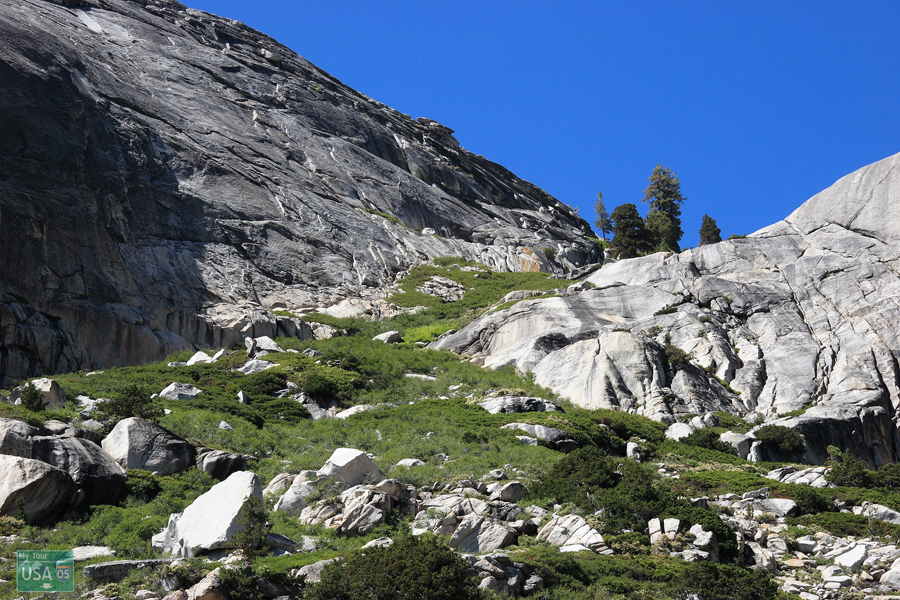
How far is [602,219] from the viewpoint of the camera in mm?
132375

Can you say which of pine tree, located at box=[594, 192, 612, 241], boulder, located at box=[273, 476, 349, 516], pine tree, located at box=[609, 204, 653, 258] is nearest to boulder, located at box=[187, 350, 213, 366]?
boulder, located at box=[273, 476, 349, 516]

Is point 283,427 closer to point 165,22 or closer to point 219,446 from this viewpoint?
point 219,446

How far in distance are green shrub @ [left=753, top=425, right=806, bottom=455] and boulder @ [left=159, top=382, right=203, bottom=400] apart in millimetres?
25325

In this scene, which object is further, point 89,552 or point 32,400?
point 32,400

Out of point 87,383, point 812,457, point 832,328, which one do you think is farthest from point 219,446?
point 832,328

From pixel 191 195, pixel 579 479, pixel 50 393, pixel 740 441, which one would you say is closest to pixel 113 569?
pixel 579 479

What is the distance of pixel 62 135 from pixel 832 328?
5267 centimetres

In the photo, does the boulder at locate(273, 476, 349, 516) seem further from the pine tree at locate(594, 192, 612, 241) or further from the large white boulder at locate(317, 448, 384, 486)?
the pine tree at locate(594, 192, 612, 241)

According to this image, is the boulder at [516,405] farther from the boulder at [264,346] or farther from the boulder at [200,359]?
the boulder at [200,359]

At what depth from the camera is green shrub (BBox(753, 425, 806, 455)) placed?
1264 inches

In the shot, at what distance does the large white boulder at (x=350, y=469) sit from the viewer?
21.8m

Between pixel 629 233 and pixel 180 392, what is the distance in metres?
59.5

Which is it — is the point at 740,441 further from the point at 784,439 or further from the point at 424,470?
the point at 424,470

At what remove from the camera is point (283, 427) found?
1213 inches
